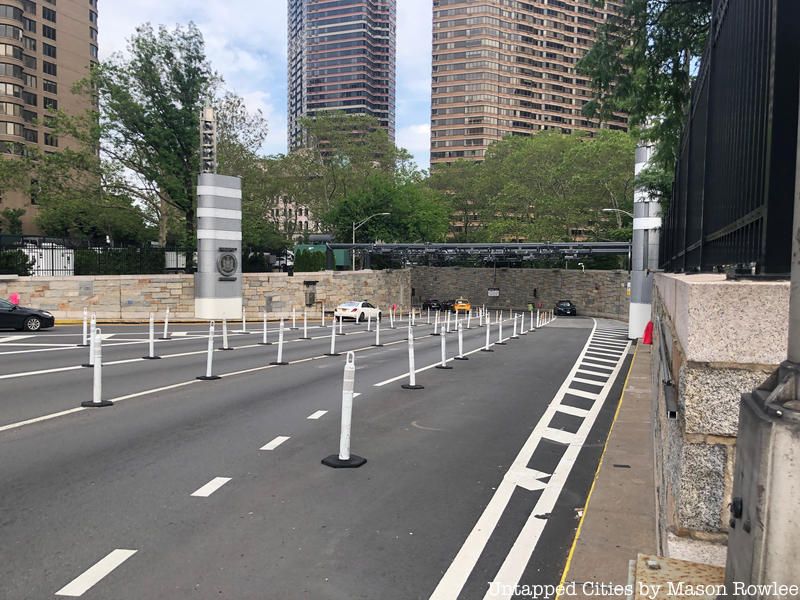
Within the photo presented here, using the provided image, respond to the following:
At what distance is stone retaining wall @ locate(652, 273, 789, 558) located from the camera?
7.98ft

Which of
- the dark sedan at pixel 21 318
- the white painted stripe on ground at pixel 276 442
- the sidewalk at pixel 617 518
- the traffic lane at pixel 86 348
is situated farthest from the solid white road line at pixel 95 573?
the dark sedan at pixel 21 318

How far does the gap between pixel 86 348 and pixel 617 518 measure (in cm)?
1709

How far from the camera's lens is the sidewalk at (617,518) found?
184 inches

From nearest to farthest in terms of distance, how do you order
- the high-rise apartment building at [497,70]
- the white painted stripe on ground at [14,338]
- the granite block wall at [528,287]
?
the white painted stripe on ground at [14,338], the granite block wall at [528,287], the high-rise apartment building at [497,70]

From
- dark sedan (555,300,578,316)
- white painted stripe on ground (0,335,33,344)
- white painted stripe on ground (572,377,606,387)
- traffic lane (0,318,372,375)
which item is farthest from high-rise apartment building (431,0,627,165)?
→ white painted stripe on ground (572,377,606,387)

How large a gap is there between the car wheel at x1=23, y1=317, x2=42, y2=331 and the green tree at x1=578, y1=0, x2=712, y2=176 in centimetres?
2172

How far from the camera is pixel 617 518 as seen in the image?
5.79 meters

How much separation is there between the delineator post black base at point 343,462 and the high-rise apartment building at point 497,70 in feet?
487

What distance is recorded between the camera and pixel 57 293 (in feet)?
108

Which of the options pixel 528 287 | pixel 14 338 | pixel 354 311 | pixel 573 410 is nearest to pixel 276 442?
pixel 573 410

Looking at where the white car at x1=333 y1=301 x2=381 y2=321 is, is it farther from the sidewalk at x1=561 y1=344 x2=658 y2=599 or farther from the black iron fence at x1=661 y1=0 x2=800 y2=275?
the black iron fence at x1=661 y1=0 x2=800 y2=275

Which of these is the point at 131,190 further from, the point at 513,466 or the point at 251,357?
the point at 513,466

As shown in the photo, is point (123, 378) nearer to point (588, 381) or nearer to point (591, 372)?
point (588, 381)

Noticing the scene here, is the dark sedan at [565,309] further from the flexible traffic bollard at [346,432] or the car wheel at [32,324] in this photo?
the flexible traffic bollard at [346,432]
